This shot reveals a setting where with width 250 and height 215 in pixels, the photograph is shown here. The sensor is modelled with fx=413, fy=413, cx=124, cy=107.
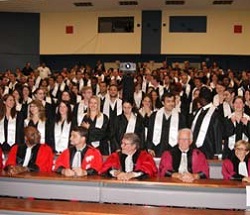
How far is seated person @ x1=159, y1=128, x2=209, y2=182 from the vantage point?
459cm

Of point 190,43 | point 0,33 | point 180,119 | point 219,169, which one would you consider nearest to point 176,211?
point 219,169

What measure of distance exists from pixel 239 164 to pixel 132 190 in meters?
1.43

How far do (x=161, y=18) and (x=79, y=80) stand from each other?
23.8ft

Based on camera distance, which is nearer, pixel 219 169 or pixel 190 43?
pixel 219 169

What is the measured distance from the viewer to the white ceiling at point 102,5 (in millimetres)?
15786

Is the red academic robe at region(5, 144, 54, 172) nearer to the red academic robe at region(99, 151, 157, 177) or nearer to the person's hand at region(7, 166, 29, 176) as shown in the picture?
the person's hand at region(7, 166, 29, 176)

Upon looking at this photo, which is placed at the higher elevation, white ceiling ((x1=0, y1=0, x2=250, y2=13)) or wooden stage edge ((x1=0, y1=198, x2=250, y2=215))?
white ceiling ((x1=0, y1=0, x2=250, y2=13))

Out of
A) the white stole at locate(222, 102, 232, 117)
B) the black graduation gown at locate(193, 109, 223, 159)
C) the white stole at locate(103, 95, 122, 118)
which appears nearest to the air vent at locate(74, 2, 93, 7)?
the white stole at locate(103, 95, 122, 118)

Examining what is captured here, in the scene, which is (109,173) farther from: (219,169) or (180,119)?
(180,119)

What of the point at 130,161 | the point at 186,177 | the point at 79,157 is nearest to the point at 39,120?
the point at 79,157

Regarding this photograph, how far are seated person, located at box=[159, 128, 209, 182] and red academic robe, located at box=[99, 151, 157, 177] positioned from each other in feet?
0.71

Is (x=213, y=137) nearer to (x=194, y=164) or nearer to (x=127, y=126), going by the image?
(x=127, y=126)

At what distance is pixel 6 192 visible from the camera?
4.05m

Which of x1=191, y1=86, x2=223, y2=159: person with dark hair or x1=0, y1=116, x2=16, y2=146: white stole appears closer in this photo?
x1=191, y1=86, x2=223, y2=159: person with dark hair
